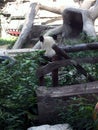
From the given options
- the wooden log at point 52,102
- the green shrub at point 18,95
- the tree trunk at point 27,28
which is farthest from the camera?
the tree trunk at point 27,28

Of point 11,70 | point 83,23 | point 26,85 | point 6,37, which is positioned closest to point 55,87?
point 26,85

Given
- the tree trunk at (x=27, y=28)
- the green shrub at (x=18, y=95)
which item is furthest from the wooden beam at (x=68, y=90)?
the tree trunk at (x=27, y=28)

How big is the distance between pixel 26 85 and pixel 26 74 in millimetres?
277

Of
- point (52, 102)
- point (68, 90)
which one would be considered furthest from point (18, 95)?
point (68, 90)

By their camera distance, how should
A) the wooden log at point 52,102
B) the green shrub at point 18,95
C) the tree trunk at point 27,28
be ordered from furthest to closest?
1. the tree trunk at point 27,28
2. the wooden log at point 52,102
3. the green shrub at point 18,95

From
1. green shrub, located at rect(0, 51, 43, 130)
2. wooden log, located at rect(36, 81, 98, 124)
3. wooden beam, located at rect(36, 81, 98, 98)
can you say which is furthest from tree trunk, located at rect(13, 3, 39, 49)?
wooden log, located at rect(36, 81, 98, 124)

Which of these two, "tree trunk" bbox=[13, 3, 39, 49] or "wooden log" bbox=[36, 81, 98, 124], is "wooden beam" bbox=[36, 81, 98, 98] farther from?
"tree trunk" bbox=[13, 3, 39, 49]

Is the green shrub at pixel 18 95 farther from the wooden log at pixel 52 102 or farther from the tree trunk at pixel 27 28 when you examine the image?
the tree trunk at pixel 27 28

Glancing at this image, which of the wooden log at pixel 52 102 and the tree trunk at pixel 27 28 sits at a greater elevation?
the wooden log at pixel 52 102

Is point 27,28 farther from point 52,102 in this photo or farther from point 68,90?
point 52,102

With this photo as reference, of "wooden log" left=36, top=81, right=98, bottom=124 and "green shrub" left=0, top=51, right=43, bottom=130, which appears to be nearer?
"green shrub" left=0, top=51, right=43, bottom=130

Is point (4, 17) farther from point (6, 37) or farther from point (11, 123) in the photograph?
point (11, 123)

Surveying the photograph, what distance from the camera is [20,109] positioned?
3701mm

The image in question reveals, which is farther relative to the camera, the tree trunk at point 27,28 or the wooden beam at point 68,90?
the tree trunk at point 27,28
